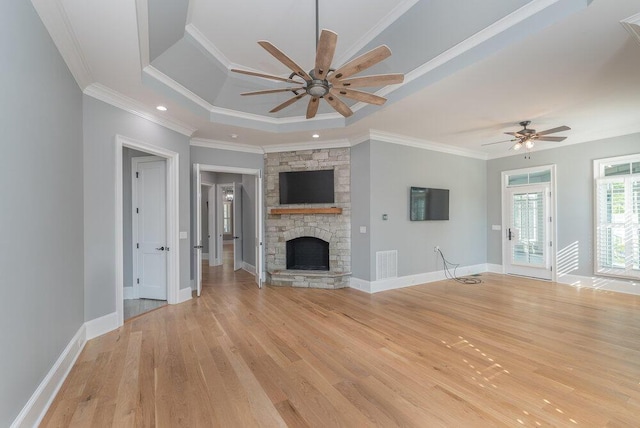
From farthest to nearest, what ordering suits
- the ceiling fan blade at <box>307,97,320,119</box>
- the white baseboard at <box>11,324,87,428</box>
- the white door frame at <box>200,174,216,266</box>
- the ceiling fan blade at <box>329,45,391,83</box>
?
the white door frame at <box>200,174,216,266</box>
the ceiling fan blade at <box>307,97,320,119</box>
the ceiling fan blade at <box>329,45,391,83</box>
the white baseboard at <box>11,324,87,428</box>

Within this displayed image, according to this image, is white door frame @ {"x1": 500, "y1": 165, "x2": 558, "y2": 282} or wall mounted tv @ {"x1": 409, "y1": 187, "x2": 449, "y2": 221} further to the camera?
white door frame @ {"x1": 500, "y1": 165, "x2": 558, "y2": 282}

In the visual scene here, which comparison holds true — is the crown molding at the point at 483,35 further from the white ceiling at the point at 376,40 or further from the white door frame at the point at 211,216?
the white door frame at the point at 211,216

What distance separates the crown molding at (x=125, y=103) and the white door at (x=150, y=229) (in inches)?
24.5

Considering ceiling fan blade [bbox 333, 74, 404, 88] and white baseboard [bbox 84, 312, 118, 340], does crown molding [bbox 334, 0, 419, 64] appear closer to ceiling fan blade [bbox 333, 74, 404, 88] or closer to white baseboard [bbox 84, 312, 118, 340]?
ceiling fan blade [bbox 333, 74, 404, 88]

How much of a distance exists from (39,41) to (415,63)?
3429 millimetres

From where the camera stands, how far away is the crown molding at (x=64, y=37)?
1.99m

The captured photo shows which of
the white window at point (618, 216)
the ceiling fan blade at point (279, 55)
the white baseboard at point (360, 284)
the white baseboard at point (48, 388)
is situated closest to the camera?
the white baseboard at point (48, 388)

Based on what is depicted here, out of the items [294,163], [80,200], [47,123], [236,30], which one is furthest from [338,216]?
[47,123]

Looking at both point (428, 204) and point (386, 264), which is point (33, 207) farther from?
point (428, 204)

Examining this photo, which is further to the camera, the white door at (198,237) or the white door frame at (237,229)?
the white door frame at (237,229)

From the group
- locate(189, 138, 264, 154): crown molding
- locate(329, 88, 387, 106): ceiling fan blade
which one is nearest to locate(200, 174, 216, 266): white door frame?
locate(189, 138, 264, 154): crown molding

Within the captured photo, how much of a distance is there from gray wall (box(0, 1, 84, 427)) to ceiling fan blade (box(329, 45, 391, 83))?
2.08m

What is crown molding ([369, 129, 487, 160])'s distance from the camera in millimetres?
5047

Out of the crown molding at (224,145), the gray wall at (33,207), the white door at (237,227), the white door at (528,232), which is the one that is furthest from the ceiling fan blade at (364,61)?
the white door at (528,232)
